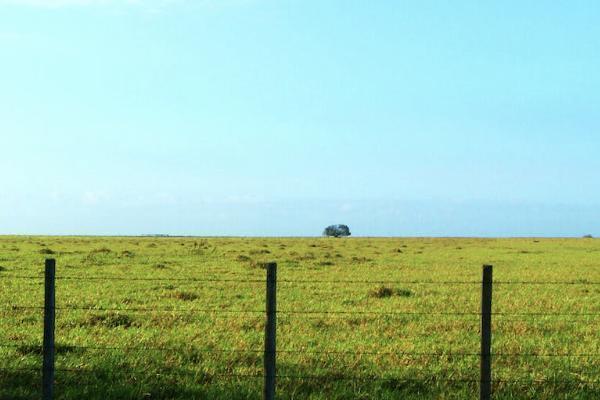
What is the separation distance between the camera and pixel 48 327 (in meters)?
7.95

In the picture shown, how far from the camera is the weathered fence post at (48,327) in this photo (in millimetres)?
7840

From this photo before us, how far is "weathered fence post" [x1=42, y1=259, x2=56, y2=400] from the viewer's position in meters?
7.84

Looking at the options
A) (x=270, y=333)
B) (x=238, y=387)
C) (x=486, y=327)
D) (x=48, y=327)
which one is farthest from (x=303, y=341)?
(x=48, y=327)

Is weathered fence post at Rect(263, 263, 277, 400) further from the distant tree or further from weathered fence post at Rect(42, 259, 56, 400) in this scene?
the distant tree

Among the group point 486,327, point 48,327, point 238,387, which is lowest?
point 238,387

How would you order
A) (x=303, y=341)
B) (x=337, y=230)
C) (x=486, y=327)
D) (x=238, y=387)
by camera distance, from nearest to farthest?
(x=486, y=327)
(x=238, y=387)
(x=303, y=341)
(x=337, y=230)

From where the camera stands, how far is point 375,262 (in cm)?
3559

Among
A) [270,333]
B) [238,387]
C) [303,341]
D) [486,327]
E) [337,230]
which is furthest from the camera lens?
[337,230]

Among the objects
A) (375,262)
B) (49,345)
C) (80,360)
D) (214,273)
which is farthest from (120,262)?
(49,345)

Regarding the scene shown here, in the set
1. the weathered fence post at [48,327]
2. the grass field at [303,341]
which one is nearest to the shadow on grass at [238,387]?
the grass field at [303,341]

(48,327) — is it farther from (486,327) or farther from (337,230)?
(337,230)

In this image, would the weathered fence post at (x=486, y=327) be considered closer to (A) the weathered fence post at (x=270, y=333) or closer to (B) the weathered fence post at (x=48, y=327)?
(A) the weathered fence post at (x=270, y=333)

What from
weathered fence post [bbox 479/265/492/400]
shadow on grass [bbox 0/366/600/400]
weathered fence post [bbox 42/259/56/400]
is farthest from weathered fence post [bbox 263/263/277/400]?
weathered fence post [bbox 42/259/56/400]

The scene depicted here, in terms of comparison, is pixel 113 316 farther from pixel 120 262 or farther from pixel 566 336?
pixel 120 262
